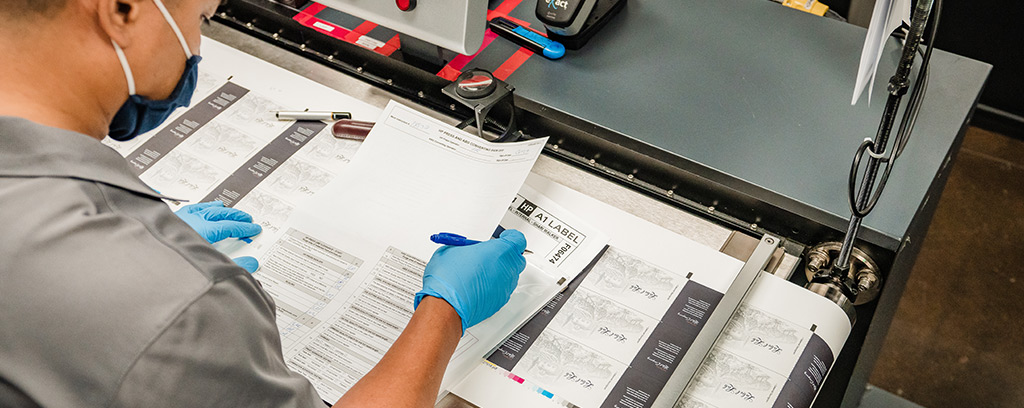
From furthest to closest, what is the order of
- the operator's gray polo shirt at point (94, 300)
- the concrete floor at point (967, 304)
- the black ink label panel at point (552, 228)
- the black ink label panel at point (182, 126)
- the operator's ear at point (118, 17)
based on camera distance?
the concrete floor at point (967, 304) < the black ink label panel at point (182, 126) < the black ink label panel at point (552, 228) < the operator's ear at point (118, 17) < the operator's gray polo shirt at point (94, 300)

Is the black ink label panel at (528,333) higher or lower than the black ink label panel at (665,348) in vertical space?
lower

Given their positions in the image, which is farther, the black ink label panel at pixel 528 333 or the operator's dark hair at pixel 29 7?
the black ink label panel at pixel 528 333

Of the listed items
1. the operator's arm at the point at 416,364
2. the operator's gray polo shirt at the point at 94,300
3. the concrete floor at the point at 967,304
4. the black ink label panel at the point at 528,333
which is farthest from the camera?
the concrete floor at the point at 967,304

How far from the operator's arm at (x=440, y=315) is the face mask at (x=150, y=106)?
0.36 metres

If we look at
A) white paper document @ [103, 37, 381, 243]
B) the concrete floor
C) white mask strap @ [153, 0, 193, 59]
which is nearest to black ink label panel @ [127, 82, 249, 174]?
white paper document @ [103, 37, 381, 243]

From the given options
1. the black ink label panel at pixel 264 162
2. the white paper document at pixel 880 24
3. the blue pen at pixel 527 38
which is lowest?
the black ink label panel at pixel 264 162

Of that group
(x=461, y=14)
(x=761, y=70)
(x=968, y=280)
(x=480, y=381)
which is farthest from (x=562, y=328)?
(x=968, y=280)

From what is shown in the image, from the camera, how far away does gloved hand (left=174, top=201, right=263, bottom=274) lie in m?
1.02

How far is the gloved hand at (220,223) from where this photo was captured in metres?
1.02

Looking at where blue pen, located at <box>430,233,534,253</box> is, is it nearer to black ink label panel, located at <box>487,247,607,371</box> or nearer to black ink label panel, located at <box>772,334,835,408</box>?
black ink label panel, located at <box>487,247,607,371</box>

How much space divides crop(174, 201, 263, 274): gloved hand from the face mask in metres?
0.17

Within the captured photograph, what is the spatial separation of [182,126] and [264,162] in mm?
168

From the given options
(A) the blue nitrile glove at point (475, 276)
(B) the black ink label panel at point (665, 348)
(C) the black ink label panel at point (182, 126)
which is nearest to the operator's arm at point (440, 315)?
(A) the blue nitrile glove at point (475, 276)

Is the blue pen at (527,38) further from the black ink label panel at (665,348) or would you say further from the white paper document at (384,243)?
the black ink label panel at (665,348)
